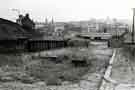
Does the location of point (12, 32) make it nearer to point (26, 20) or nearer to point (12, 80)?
point (26, 20)

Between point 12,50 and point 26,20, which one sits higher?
point 26,20

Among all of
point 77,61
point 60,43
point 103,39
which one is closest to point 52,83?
point 77,61

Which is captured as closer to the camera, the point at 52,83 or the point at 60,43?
the point at 52,83

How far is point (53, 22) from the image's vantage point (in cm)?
4372

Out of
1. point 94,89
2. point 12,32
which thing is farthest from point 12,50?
point 94,89

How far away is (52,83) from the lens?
19.3 ft

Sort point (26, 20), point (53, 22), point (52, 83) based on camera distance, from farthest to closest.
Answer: point (53, 22)
point (26, 20)
point (52, 83)

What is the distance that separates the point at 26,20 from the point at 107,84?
1743 centimetres

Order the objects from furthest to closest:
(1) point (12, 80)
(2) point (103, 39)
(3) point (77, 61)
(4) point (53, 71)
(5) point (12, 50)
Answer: (2) point (103, 39) < (5) point (12, 50) < (3) point (77, 61) < (4) point (53, 71) < (1) point (12, 80)

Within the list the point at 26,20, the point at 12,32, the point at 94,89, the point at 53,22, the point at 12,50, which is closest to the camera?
the point at 94,89

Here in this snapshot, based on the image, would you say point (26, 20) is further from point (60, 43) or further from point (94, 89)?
point (94, 89)

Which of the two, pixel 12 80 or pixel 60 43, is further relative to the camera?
pixel 60 43

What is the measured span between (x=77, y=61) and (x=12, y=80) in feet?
11.4

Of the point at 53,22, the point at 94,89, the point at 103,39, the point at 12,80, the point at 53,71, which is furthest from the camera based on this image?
the point at 53,22
